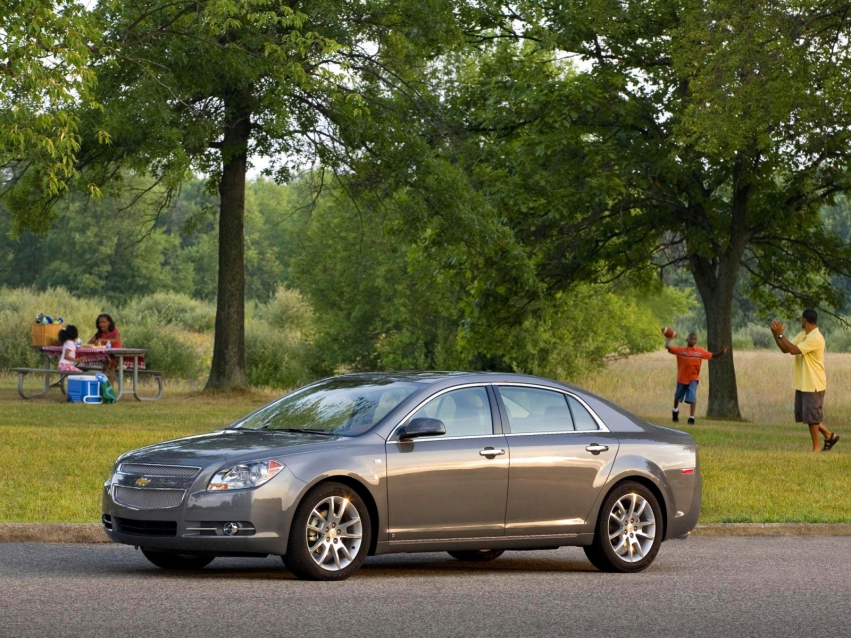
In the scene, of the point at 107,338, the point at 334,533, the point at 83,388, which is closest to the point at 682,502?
the point at 334,533

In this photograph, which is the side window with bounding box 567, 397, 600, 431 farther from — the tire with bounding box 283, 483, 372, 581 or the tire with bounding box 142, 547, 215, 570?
the tire with bounding box 142, 547, 215, 570

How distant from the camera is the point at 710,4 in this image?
82.7ft

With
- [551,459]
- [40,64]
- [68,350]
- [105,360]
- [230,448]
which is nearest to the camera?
[230,448]

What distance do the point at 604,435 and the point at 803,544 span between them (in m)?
3.15

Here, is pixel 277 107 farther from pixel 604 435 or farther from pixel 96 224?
pixel 96 224

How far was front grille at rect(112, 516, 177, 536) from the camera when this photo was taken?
9047mm

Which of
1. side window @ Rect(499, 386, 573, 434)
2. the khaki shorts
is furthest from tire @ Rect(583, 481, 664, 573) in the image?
the khaki shorts

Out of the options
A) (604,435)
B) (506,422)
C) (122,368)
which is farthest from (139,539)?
(122,368)

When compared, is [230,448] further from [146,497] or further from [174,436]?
[174,436]

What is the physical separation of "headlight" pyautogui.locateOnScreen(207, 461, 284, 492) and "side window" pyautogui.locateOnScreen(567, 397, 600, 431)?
260 centimetres

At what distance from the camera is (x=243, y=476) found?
8992 mm

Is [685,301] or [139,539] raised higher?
[685,301]

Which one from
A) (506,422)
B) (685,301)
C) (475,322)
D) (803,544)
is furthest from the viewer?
(685,301)

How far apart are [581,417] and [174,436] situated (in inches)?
371
